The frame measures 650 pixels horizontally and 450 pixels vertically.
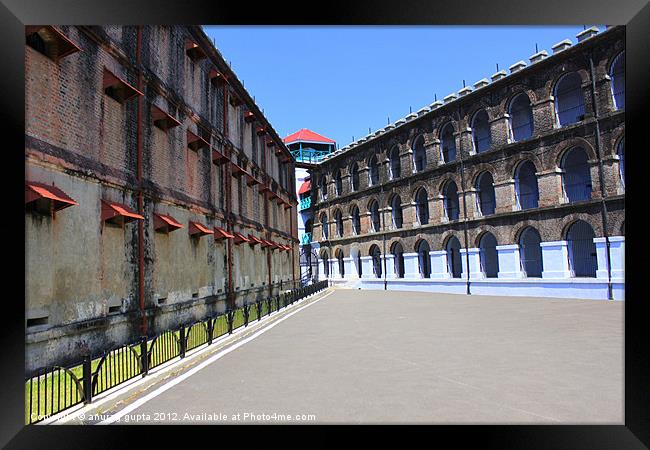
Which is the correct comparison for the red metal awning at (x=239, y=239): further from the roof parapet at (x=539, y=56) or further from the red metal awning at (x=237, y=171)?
the roof parapet at (x=539, y=56)

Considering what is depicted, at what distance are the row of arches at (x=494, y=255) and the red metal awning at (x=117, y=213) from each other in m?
22.2

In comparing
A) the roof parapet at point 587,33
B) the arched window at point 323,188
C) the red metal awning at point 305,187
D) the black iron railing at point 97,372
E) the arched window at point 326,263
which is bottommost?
the black iron railing at point 97,372

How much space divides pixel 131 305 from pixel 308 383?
6854 millimetres

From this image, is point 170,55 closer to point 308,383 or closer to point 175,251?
point 175,251

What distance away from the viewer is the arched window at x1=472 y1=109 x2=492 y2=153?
32.2m

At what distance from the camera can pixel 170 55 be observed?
16.3 m

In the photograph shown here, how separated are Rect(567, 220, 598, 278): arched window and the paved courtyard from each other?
40.0 ft

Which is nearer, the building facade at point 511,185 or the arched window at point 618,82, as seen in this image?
the arched window at point 618,82

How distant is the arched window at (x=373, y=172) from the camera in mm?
42469

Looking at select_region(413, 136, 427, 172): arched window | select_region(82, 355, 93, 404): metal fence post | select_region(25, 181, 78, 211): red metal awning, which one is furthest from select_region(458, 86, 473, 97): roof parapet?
select_region(82, 355, 93, 404): metal fence post

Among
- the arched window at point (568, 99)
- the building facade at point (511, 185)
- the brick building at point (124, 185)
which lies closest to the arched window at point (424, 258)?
the building facade at point (511, 185)

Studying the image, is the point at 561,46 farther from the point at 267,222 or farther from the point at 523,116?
the point at 267,222

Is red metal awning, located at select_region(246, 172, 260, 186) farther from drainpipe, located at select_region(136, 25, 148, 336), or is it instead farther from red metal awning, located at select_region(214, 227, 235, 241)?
drainpipe, located at select_region(136, 25, 148, 336)
